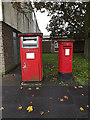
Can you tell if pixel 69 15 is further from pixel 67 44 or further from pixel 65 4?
pixel 67 44

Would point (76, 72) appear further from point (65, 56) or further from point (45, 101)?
point (45, 101)

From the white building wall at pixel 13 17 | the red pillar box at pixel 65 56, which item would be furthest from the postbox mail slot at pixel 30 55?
the white building wall at pixel 13 17

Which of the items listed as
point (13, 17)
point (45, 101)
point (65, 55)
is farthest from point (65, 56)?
point (13, 17)

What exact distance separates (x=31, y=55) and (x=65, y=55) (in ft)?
4.95

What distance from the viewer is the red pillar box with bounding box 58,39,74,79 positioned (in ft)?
13.3

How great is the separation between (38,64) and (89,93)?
198cm

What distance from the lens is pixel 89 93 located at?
3.10 m

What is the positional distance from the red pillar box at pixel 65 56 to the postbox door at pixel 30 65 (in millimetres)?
1196

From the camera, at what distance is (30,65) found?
11.9 ft

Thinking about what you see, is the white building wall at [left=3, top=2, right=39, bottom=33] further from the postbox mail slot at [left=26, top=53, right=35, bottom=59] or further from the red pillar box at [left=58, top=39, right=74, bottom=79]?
the red pillar box at [left=58, top=39, right=74, bottom=79]

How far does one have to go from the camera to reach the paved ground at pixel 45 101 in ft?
7.37

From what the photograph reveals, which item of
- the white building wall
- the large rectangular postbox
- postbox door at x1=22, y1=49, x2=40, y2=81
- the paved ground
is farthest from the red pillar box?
the white building wall

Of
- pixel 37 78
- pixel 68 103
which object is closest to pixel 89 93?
pixel 68 103

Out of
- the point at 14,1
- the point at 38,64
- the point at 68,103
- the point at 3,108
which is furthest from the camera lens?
the point at 14,1
